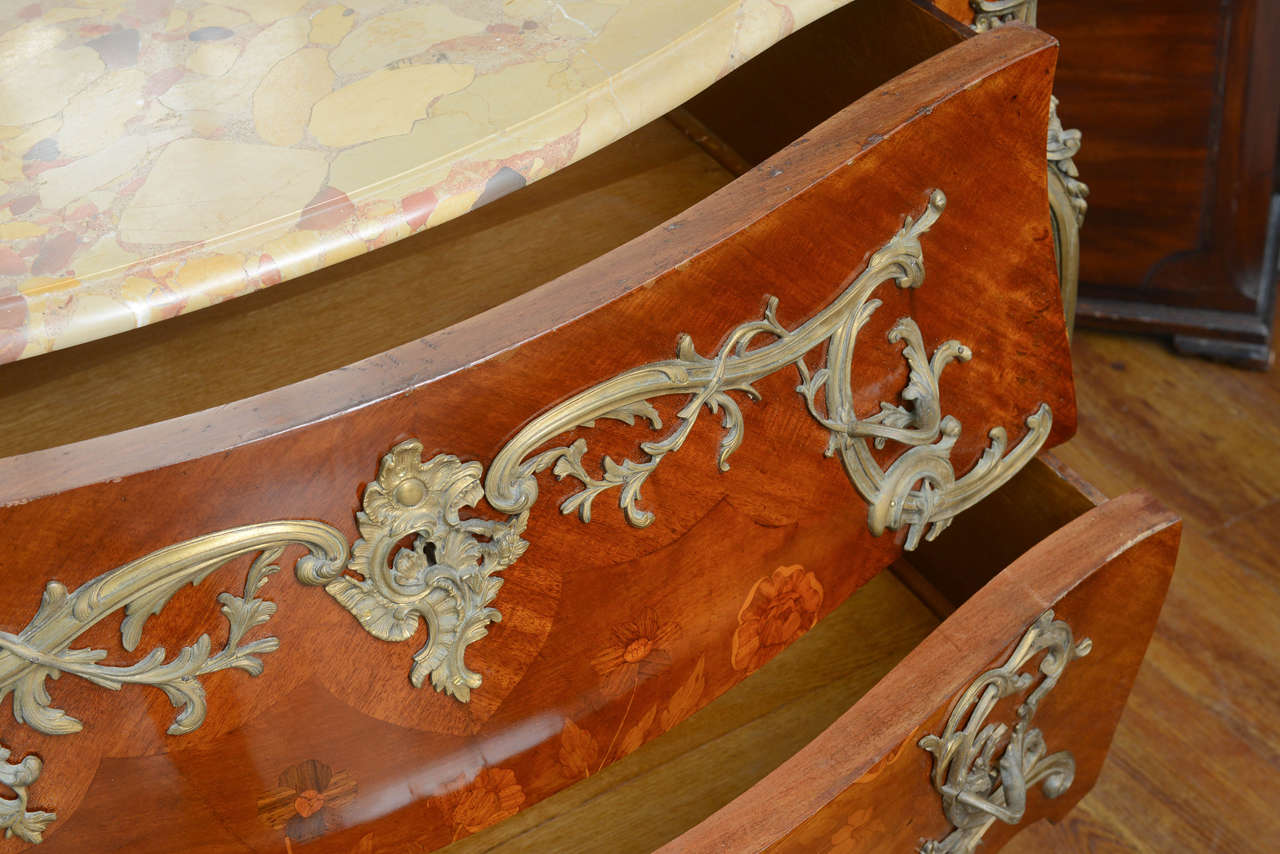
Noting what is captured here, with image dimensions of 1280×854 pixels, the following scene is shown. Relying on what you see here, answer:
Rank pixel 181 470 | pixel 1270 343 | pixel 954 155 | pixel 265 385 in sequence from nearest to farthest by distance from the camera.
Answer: pixel 181 470, pixel 954 155, pixel 265 385, pixel 1270 343

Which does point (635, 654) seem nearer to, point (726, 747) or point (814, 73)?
point (726, 747)

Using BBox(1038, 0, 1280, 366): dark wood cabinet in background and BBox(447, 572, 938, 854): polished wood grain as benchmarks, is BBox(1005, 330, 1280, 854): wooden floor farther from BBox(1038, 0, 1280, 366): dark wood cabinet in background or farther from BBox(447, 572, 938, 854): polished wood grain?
BBox(447, 572, 938, 854): polished wood grain

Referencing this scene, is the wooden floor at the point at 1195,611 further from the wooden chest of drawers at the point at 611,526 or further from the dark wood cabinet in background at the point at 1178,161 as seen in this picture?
the wooden chest of drawers at the point at 611,526

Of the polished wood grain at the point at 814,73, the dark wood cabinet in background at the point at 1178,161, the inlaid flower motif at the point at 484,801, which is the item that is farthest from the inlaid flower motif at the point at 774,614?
the dark wood cabinet in background at the point at 1178,161

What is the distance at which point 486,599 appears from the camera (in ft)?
1.74

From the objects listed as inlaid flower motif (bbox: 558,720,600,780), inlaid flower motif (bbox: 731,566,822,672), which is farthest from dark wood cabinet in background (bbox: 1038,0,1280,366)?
inlaid flower motif (bbox: 558,720,600,780)

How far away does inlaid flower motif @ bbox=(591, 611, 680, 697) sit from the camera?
1.91 feet

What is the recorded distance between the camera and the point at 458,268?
2.42 ft

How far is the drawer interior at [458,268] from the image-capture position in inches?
26.0

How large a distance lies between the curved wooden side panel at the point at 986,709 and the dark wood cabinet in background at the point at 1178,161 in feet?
1.62

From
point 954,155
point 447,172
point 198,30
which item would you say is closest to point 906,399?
point 954,155

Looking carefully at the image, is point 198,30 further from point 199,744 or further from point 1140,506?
point 1140,506

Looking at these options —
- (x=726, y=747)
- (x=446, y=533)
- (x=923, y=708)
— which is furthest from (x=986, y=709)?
(x=446, y=533)

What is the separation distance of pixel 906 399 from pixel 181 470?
31 cm
